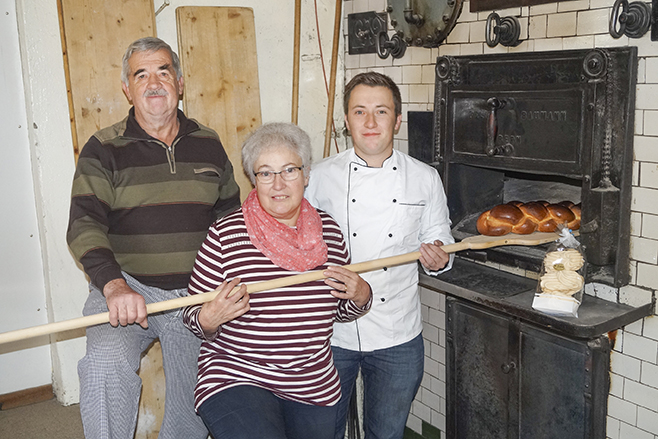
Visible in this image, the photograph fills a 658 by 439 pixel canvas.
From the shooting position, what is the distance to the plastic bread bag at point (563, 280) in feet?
6.98

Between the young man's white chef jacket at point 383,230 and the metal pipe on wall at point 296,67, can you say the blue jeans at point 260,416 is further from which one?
the metal pipe on wall at point 296,67

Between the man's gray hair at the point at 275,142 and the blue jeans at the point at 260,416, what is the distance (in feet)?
2.28

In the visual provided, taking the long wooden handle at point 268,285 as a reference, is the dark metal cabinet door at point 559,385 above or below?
below

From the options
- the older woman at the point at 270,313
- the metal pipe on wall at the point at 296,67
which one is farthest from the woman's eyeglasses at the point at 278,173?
the metal pipe on wall at the point at 296,67

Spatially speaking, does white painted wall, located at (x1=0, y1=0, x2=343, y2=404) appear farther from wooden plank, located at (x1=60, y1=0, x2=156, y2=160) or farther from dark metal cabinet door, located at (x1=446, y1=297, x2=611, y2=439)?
dark metal cabinet door, located at (x1=446, y1=297, x2=611, y2=439)

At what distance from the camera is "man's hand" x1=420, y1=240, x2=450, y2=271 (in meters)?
2.32

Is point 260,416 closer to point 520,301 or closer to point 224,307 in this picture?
point 224,307

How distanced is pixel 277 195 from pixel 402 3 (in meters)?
1.26

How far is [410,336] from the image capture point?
2.46 metres

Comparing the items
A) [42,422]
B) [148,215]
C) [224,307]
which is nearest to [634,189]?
[224,307]

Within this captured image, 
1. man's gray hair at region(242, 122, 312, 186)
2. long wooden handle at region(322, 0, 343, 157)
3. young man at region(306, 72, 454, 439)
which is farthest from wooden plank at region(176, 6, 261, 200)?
man's gray hair at region(242, 122, 312, 186)

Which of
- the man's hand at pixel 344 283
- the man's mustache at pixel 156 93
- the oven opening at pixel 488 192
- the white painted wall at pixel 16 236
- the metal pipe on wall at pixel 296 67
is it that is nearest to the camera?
the man's hand at pixel 344 283

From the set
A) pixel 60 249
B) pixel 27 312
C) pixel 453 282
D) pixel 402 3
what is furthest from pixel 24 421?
pixel 402 3

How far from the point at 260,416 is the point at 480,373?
1095mm
